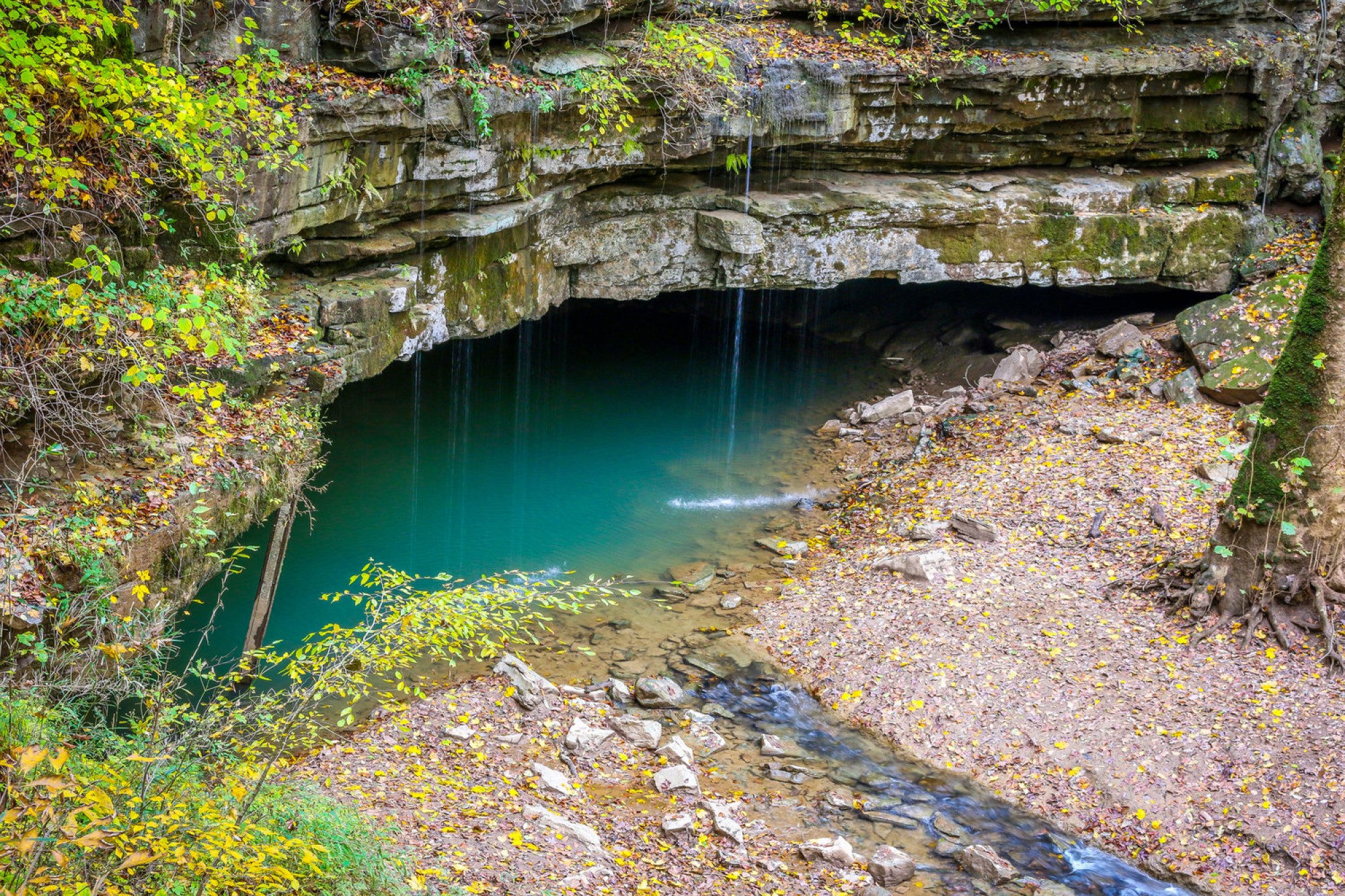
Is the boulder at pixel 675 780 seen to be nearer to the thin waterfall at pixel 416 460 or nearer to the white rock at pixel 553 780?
the white rock at pixel 553 780

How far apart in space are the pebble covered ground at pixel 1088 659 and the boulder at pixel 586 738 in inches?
89.3

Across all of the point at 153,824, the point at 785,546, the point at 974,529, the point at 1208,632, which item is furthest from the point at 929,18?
the point at 153,824

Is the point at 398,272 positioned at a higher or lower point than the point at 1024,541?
higher

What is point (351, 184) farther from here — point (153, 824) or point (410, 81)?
point (153, 824)

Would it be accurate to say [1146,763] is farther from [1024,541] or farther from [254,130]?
[254,130]

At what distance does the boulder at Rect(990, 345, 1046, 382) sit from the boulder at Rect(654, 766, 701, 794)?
32.3ft

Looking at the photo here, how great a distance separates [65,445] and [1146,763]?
862 cm

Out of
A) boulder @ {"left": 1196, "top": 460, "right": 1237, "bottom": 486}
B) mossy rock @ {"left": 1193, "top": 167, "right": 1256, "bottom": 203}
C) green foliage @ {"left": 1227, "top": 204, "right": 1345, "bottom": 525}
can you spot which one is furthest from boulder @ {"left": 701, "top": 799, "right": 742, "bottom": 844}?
mossy rock @ {"left": 1193, "top": 167, "right": 1256, "bottom": 203}

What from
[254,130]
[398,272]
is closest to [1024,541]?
[398,272]

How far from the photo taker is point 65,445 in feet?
22.0

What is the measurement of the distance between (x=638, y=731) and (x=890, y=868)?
244 cm

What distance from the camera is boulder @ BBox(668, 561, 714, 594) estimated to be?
1088 cm

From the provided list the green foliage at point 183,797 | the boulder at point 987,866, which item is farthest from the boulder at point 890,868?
the green foliage at point 183,797

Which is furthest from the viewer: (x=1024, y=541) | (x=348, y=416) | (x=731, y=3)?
(x=348, y=416)
